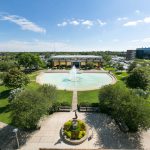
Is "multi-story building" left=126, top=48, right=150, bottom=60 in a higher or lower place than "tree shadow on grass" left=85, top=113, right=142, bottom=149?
higher

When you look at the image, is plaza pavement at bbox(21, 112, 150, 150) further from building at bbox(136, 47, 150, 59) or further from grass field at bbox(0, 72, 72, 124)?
building at bbox(136, 47, 150, 59)

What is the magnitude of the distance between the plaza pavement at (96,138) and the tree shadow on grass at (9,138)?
0.82 m

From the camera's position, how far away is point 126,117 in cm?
2206

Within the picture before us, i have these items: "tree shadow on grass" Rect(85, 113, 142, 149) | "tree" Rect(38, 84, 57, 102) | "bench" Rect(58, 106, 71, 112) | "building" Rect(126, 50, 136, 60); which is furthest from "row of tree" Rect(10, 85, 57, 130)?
"building" Rect(126, 50, 136, 60)

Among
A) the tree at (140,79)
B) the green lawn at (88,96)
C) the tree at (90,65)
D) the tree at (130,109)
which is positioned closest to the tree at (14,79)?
the green lawn at (88,96)

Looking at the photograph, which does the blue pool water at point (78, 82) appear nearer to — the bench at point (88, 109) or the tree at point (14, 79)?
the tree at point (14, 79)

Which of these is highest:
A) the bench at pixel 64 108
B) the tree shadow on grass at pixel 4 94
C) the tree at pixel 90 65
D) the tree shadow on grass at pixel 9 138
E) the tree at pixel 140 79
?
the tree at pixel 140 79

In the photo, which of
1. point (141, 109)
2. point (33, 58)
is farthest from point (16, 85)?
point (33, 58)

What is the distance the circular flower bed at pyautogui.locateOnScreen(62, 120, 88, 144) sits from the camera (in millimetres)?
22192

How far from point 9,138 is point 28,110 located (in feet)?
15.8

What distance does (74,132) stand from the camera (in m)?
22.9

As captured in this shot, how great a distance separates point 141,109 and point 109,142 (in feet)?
19.6

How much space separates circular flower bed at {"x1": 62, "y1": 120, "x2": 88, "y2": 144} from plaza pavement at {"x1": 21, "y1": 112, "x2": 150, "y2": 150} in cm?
64

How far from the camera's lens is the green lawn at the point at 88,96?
37750mm
